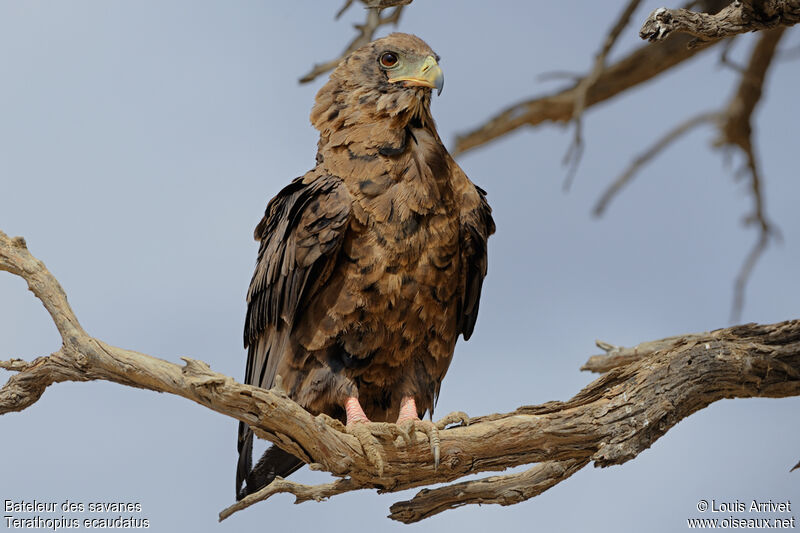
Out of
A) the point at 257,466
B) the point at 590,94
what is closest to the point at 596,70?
the point at 590,94

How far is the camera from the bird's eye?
4.27 meters

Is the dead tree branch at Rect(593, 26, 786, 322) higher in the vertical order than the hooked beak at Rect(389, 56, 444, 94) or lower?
higher

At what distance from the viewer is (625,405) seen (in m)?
3.91

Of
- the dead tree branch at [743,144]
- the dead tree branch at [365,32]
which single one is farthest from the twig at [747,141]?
the dead tree branch at [365,32]

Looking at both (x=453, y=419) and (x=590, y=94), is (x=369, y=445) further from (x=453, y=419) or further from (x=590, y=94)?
(x=590, y=94)

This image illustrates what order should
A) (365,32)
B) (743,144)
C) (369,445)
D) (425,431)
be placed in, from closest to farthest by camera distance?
(369,445)
(425,431)
(365,32)
(743,144)

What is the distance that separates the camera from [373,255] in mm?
4023

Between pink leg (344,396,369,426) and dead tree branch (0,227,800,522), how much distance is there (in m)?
0.18

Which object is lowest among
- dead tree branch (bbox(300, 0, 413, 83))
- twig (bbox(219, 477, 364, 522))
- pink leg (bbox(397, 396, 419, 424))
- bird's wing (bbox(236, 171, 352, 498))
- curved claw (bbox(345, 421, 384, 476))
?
twig (bbox(219, 477, 364, 522))

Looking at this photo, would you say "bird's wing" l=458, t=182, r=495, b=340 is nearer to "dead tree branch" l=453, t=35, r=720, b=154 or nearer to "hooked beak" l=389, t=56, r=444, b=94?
"hooked beak" l=389, t=56, r=444, b=94

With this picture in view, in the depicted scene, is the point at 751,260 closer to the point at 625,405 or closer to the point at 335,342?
the point at 625,405

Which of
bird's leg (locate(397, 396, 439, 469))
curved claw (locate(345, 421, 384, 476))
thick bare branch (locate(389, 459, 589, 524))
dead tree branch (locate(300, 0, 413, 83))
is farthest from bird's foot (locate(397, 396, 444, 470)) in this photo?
dead tree branch (locate(300, 0, 413, 83))

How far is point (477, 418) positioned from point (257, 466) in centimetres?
119

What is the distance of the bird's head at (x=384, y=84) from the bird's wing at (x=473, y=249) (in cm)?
47
